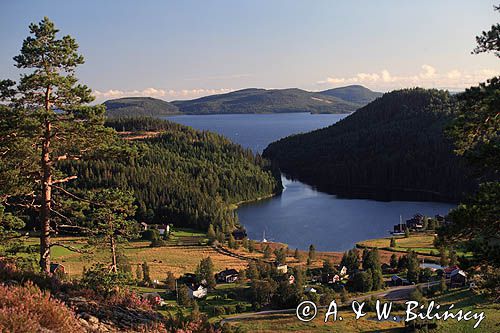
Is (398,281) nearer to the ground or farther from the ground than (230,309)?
nearer to the ground

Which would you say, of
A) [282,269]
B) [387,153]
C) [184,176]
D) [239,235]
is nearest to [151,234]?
[239,235]

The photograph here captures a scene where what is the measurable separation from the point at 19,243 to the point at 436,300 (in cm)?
2929

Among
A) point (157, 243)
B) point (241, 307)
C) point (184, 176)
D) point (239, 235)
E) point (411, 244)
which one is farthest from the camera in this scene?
point (184, 176)

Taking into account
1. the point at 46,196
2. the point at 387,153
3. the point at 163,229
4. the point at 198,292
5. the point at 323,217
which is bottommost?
the point at 163,229

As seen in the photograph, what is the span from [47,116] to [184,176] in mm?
86699

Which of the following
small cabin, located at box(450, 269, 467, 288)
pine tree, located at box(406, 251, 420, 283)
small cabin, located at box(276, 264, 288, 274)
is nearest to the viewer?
small cabin, located at box(450, 269, 467, 288)

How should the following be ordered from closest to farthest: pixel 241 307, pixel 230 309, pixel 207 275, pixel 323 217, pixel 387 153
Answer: pixel 230 309 → pixel 241 307 → pixel 207 275 → pixel 323 217 → pixel 387 153

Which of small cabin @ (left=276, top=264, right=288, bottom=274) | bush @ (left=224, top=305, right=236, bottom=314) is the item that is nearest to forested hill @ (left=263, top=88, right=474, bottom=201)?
small cabin @ (left=276, top=264, right=288, bottom=274)

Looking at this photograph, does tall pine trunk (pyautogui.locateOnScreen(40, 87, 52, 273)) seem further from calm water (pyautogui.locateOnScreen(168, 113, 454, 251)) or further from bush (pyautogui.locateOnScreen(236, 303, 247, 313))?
calm water (pyautogui.locateOnScreen(168, 113, 454, 251))

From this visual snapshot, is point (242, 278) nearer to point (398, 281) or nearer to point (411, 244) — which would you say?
point (398, 281)

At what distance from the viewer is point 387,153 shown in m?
135

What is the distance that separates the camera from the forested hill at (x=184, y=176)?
265ft

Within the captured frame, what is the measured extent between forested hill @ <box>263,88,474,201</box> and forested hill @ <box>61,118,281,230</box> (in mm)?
20484

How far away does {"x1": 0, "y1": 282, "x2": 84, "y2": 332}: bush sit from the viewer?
630cm
